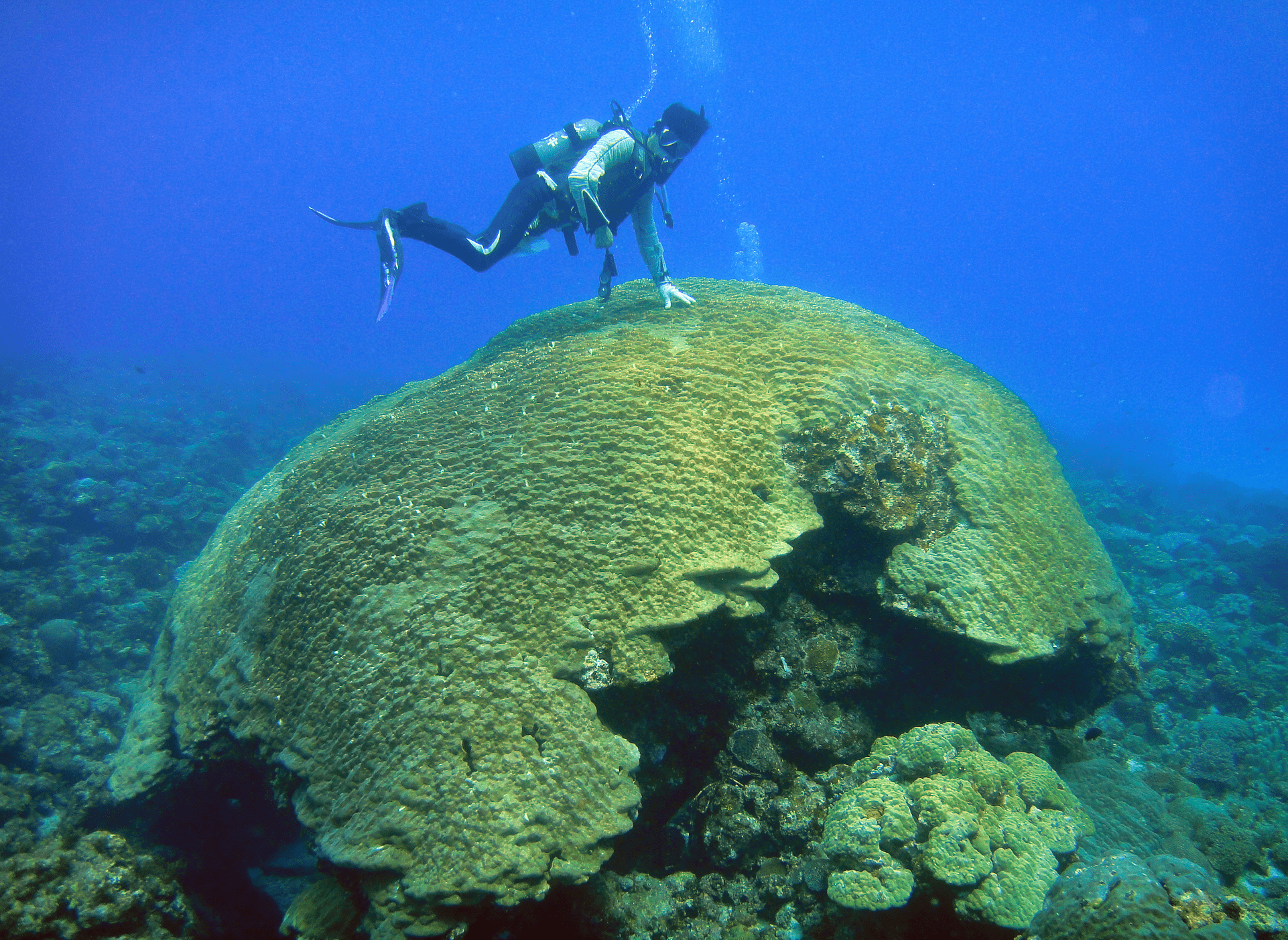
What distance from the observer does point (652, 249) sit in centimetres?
634

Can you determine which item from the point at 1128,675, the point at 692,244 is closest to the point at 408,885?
the point at 1128,675

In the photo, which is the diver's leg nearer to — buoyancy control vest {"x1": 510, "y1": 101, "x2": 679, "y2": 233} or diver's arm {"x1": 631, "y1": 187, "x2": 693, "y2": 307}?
buoyancy control vest {"x1": 510, "y1": 101, "x2": 679, "y2": 233}

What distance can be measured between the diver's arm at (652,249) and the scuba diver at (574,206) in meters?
0.01

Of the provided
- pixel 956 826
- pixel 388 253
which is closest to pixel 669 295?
pixel 388 253

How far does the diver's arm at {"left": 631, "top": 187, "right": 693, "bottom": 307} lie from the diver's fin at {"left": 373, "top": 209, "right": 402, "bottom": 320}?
8.90ft

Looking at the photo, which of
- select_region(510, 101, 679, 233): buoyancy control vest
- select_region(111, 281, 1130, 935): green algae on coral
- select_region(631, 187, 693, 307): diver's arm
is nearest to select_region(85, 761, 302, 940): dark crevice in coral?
select_region(111, 281, 1130, 935): green algae on coral

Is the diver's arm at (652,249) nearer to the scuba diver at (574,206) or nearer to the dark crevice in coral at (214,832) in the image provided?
the scuba diver at (574,206)

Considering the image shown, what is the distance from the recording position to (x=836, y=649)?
4.10m

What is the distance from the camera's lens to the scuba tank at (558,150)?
6531 mm

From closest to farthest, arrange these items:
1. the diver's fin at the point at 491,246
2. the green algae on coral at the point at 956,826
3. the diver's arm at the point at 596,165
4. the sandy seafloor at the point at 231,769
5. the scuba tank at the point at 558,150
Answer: the green algae on coral at the point at 956,826
the sandy seafloor at the point at 231,769
the diver's arm at the point at 596,165
the diver's fin at the point at 491,246
the scuba tank at the point at 558,150

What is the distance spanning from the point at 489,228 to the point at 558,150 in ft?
4.59

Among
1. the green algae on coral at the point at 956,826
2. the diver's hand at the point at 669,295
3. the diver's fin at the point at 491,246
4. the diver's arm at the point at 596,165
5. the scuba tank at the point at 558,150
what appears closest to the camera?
the green algae on coral at the point at 956,826

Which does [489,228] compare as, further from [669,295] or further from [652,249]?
[669,295]

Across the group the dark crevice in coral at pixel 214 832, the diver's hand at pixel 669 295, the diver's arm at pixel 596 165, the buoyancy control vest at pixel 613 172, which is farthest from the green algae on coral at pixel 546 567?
the buoyancy control vest at pixel 613 172
